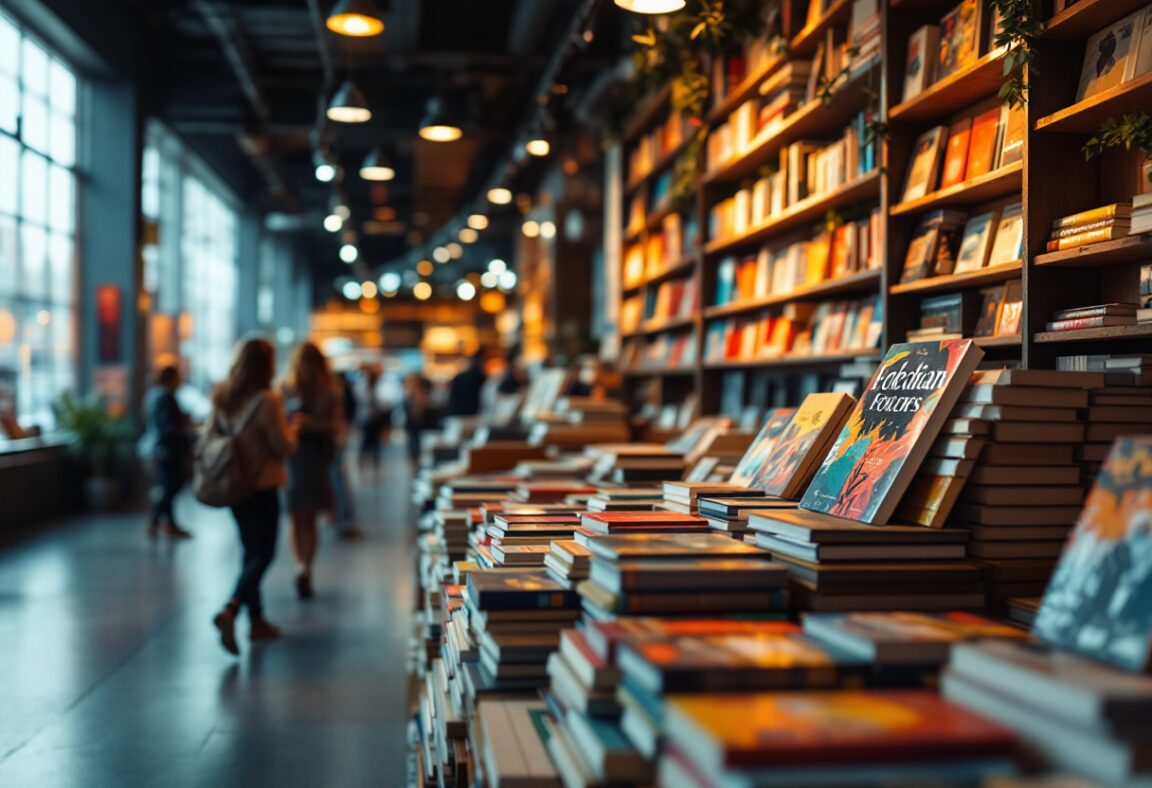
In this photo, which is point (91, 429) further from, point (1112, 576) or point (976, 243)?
point (1112, 576)

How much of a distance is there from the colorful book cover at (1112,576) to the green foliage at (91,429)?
35.3ft

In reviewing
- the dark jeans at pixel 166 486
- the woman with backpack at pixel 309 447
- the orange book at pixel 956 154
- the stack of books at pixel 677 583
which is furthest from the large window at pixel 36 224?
the stack of books at pixel 677 583

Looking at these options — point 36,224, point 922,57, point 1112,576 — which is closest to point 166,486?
point 36,224

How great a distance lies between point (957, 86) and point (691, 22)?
2.31 m

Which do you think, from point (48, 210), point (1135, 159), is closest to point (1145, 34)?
point (1135, 159)

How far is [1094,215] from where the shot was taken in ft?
8.78

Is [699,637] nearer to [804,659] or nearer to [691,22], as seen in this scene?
[804,659]

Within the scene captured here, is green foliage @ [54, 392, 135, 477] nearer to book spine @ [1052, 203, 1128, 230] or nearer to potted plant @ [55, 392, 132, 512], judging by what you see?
potted plant @ [55, 392, 132, 512]

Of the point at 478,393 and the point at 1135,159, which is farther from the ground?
the point at 1135,159

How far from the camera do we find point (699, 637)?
1.56 m

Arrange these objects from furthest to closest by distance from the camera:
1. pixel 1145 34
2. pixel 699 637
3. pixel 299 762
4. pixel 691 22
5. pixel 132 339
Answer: pixel 132 339 < pixel 691 22 < pixel 299 762 < pixel 1145 34 < pixel 699 637

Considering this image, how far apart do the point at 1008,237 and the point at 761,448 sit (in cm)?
100

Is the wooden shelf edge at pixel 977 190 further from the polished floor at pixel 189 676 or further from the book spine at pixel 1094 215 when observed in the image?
the polished floor at pixel 189 676

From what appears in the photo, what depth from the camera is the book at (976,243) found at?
3.30m
